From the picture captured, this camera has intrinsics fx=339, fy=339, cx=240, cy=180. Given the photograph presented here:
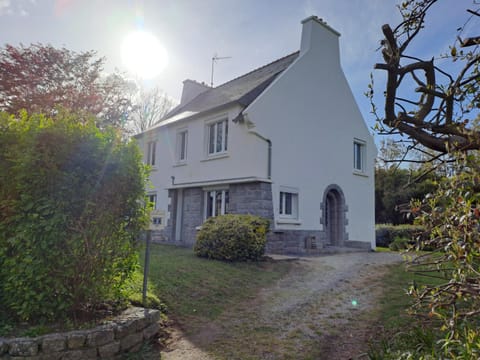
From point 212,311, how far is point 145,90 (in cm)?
3200

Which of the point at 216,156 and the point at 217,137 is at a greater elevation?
the point at 217,137

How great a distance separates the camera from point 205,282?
277 inches

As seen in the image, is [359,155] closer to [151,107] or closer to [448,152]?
[448,152]

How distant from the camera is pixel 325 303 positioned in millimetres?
6457

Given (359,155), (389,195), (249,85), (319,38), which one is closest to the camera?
(249,85)

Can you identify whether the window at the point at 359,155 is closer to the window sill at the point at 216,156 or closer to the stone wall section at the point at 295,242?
the stone wall section at the point at 295,242

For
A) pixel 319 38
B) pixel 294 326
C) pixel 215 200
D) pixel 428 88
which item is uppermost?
pixel 319 38

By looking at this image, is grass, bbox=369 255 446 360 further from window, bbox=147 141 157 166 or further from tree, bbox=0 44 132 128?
window, bbox=147 141 157 166

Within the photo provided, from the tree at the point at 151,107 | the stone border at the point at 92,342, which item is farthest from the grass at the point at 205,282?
the tree at the point at 151,107

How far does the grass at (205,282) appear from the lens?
Result: 584 cm

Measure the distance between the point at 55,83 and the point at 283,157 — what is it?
12.9m

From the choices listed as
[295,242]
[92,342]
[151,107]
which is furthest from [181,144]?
[151,107]

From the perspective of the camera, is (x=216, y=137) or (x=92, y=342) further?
(x=216, y=137)

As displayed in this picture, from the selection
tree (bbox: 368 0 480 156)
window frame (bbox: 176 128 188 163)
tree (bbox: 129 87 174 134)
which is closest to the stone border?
tree (bbox: 368 0 480 156)
